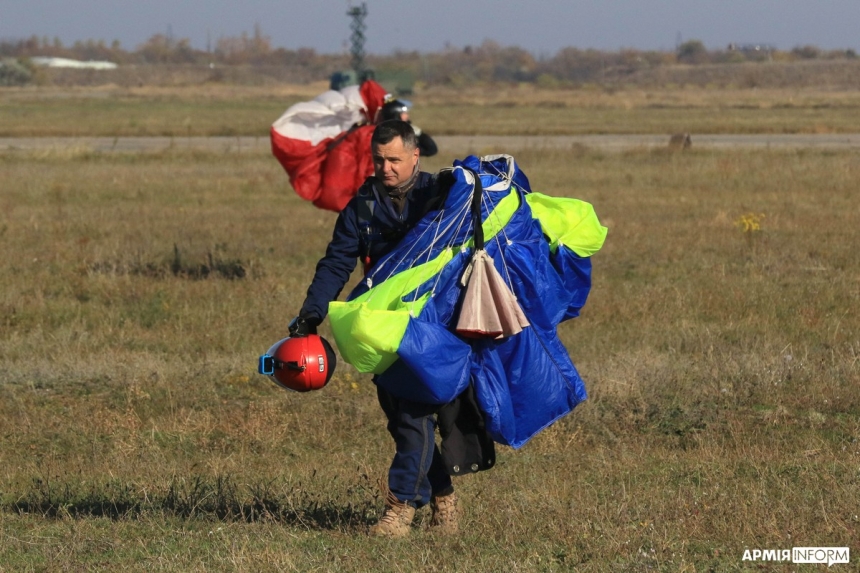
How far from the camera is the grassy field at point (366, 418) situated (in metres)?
Answer: 4.53

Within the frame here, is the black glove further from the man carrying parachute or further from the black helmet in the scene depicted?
the black helmet

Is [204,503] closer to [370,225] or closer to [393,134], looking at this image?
[370,225]

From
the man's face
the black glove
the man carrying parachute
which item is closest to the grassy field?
the man carrying parachute

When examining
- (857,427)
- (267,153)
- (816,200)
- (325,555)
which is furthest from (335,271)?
(267,153)

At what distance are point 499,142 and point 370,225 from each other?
2867 cm

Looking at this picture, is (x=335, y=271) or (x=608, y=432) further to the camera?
(x=608, y=432)

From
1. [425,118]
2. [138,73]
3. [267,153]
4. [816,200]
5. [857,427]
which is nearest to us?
[857,427]

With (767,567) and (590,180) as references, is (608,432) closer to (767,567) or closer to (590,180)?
(767,567)

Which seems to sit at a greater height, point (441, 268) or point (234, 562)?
point (441, 268)

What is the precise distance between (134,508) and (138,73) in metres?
118

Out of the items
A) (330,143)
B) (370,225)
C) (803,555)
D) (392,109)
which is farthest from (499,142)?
(803,555)

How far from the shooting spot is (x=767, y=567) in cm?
406

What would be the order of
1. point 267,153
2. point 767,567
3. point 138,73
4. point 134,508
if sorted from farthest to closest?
point 138,73 < point 267,153 < point 134,508 < point 767,567

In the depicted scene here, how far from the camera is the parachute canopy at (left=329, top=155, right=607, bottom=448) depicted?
4293mm
